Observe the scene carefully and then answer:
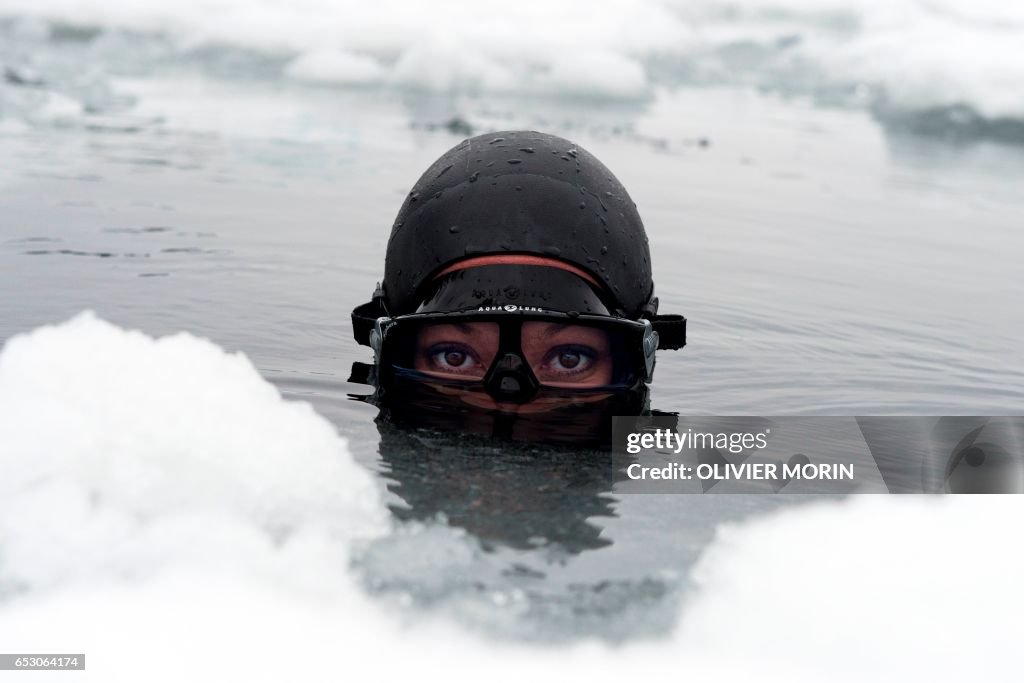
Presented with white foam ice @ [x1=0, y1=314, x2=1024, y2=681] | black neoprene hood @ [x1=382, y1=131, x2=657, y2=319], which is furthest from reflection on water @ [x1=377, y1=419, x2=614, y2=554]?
black neoprene hood @ [x1=382, y1=131, x2=657, y2=319]

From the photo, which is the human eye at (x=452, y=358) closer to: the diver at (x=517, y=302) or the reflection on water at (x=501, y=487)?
the diver at (x=517, y=302)

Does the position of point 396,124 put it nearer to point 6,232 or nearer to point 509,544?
point 6,232

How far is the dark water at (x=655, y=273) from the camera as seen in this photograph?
2367 mm

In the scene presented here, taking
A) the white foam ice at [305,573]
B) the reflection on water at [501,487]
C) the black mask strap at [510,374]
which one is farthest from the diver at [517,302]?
the white foam ice at [305,573]

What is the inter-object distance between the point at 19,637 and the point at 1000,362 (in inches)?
186

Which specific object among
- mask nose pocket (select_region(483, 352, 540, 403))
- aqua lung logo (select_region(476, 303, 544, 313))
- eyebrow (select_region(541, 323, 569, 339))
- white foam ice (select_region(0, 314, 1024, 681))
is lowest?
white foam ice (select_region(0, 314, 1024, 681))

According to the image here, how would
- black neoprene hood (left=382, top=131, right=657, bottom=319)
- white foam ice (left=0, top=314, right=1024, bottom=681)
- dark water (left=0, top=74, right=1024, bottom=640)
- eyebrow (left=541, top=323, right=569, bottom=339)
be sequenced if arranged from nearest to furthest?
white foam ice (left=0, top=314, right=1024, bottom=681) → dark water (left=0, top=74, right=1024, bottom=640) → eyebrow (left=541, top=323, right=569, bottom=339) → black neoprene hood (left=382, top=131, right=657, bottom=319)

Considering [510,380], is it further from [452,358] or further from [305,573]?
[305,573]

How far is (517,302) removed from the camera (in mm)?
3607

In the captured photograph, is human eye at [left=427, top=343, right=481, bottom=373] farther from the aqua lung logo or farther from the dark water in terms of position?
the dark water

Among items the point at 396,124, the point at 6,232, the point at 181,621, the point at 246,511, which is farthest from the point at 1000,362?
the point at 396,124

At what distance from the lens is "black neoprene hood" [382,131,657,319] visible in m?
3.85

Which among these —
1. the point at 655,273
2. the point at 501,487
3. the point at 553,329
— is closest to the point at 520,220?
the point at 553,329

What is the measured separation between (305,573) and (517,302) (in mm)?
1571
